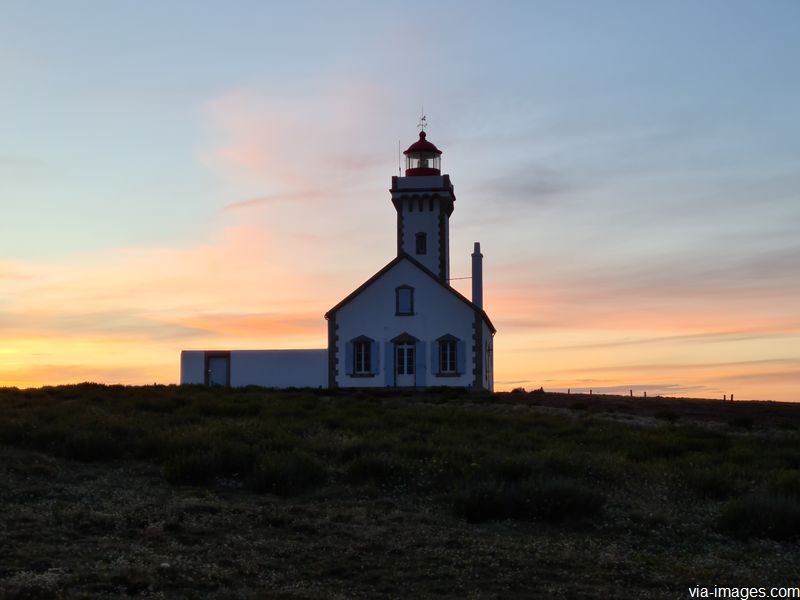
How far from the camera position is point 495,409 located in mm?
25281

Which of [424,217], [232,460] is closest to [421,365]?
[424,217]

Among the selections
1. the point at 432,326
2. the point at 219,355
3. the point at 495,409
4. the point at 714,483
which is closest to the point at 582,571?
the point at 714,483

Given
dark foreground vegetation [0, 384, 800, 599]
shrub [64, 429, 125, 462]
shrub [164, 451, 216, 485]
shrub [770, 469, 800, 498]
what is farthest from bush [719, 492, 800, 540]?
shrub [64, 429, 125, 462]

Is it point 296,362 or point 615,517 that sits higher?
point 296,362

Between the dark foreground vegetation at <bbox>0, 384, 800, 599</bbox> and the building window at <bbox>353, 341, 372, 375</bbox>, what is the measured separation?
55.6 feet

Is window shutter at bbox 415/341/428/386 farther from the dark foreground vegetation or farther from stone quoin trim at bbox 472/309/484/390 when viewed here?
the dark foreground vegetation

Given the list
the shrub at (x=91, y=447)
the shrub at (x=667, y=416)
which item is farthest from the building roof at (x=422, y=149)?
the shrub at (x=91, y=447)

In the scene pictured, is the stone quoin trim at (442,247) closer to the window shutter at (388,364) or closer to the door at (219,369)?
the window shutter at (388,364)

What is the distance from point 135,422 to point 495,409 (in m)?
10.9

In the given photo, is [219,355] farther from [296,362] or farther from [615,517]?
A: [615,517]

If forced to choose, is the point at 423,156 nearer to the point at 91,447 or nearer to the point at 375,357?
the point at 375,357

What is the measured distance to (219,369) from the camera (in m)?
42.2

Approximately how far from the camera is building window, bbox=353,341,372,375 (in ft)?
121

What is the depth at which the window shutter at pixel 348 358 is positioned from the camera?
3712 cm
